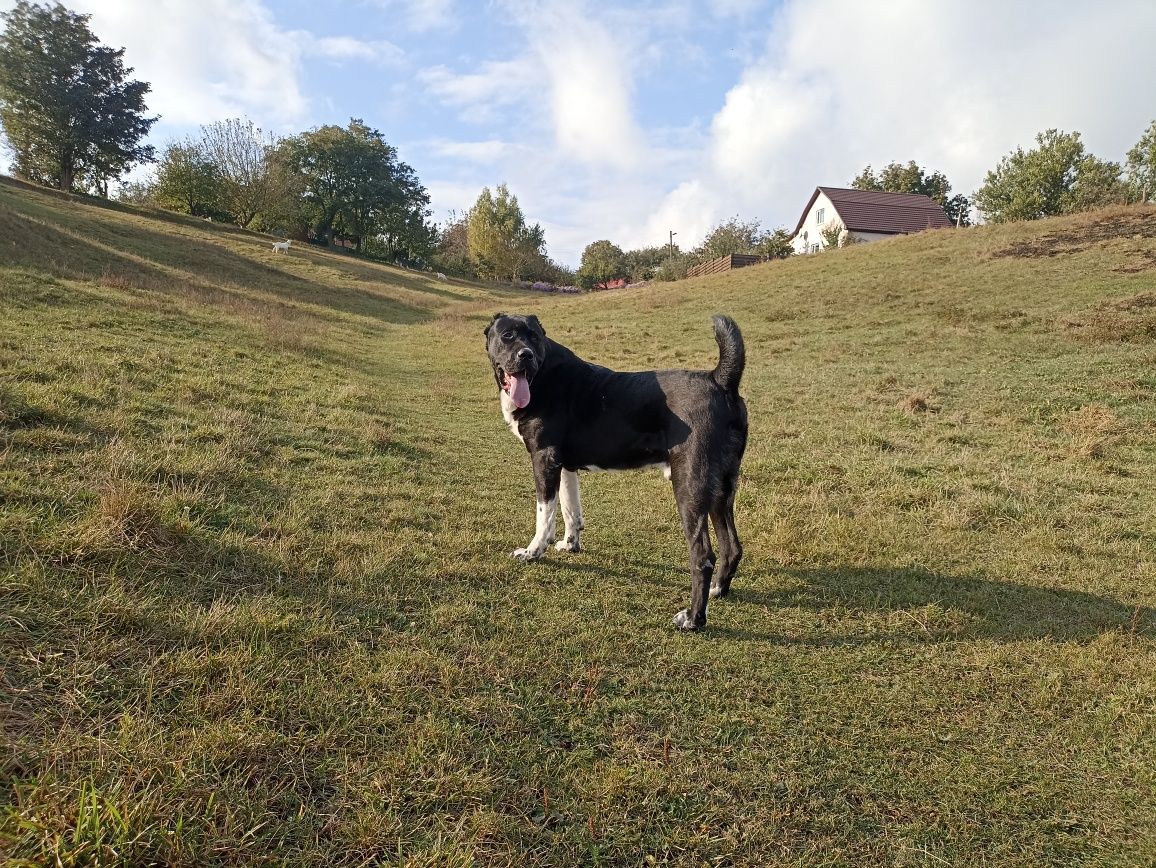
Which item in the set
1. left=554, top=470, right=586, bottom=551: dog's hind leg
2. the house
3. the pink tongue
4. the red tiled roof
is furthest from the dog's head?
the red tiled roof

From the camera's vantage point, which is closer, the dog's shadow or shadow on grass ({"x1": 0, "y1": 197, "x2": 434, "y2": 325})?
the dog's shadow

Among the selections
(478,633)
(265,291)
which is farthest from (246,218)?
(478,633)

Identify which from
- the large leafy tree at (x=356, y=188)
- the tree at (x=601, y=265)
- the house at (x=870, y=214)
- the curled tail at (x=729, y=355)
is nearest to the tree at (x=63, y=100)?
the large leafy tree at (x=356, y=188)

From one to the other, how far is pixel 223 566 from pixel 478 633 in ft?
5.38

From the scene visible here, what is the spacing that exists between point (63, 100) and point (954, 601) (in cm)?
6193

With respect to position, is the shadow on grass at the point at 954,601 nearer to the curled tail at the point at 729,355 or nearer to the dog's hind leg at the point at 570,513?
the dog's hind leg at the point at 570,513

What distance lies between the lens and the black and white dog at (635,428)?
3.95 m

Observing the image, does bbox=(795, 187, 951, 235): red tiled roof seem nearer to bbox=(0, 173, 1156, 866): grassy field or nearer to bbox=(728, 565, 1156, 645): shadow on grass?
bbox=(0, 173, 1156, 866): grassy field

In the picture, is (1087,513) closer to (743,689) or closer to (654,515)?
(654,515)

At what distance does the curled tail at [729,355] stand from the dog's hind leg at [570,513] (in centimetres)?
156

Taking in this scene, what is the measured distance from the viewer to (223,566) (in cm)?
351

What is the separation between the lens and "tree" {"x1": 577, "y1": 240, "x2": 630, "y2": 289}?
6750cm

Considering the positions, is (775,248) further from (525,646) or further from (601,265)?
(525,646)

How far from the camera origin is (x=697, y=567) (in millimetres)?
3850
